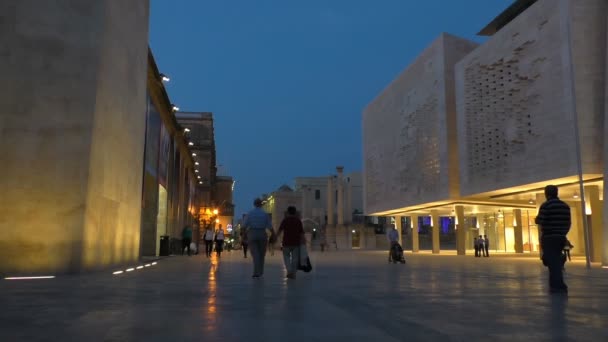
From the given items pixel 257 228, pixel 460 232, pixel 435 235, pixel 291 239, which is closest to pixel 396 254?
pixel 291 239

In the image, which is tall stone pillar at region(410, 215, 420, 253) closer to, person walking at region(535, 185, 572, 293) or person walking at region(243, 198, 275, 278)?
person walking at region(243, 198, 275, 278)

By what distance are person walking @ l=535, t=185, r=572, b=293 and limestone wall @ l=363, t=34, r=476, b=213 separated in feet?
93.4

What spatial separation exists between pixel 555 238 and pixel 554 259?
0.32 meters

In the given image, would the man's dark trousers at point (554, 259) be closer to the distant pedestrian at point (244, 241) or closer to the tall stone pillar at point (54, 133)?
the distant pedestrian at point (244, 241)

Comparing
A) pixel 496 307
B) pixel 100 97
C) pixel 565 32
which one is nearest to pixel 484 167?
pixel 565 32

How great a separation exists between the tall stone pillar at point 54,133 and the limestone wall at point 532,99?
20850 millimetres

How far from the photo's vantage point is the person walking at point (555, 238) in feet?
23.8

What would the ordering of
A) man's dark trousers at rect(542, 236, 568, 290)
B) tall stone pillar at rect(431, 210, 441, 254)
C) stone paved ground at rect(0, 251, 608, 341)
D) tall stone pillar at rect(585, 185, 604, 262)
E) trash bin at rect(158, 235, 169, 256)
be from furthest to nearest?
tall stone pillar at rect(431, 210, 441, 254), trash bin at rect(158, 235, 169, 256), tall stone pillar at rect(585, 185, 604, 262), man's dark trousers at rect(542, 236, 568, 290), stone paved ground at rect(0, 251, 608, 341)

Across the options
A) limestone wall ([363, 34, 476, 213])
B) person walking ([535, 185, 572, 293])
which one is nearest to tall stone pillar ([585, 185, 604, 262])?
limestone wall ([363, 34, 476, 213])

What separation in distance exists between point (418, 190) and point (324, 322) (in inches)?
1459

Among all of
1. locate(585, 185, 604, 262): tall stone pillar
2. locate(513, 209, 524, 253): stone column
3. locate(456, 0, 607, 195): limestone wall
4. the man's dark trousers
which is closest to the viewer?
the man's dark trousers

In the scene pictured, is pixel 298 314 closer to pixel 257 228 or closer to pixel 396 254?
pixel 257 228

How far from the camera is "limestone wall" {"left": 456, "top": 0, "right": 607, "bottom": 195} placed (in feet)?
74.2

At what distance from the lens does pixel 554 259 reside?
7.33 m
